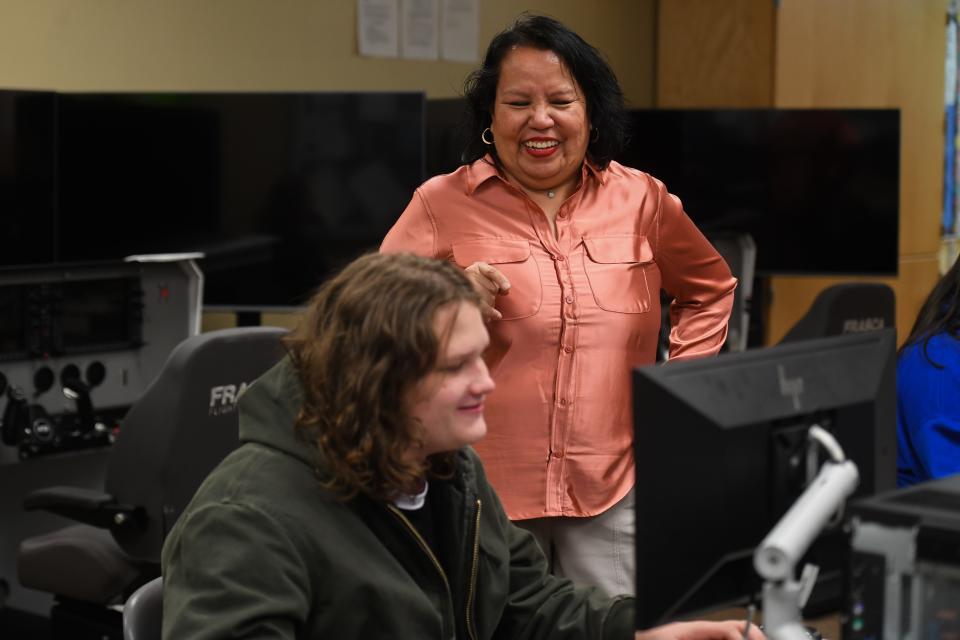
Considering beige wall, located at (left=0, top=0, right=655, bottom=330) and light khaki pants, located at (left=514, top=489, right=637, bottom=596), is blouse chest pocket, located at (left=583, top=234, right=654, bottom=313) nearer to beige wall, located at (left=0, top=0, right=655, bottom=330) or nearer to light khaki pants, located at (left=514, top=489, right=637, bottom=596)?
light khaki pants, located at (left=514, top=489, right=637, bottom=596)

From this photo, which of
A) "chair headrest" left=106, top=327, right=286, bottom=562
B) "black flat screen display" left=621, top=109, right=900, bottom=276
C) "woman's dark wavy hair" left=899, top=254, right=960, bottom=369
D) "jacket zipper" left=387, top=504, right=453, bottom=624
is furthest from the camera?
"black flat screen display" left=621, top=109, right=900, bottom=276

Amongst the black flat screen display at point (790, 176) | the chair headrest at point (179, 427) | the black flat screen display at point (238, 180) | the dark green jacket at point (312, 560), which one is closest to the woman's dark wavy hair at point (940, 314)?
the dark green jacket at point (312, 560)

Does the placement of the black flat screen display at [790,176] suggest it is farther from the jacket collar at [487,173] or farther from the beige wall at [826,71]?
the jacket collar at [487,173]

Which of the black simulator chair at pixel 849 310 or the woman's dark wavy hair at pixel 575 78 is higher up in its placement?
the woman's dark wavy hair at pixel 575 78

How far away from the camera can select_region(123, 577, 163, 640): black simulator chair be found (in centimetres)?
165

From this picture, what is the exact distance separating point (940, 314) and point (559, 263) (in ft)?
2.06

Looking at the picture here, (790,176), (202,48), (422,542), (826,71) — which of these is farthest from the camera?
(826,71)

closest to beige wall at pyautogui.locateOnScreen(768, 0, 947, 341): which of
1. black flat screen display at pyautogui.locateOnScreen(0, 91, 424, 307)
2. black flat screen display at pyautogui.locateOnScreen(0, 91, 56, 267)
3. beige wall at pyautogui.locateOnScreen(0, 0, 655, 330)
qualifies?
beige wall at pyautogui.locateOnScreen(0, 0, 655, 330)

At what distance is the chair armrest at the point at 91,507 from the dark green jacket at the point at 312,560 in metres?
1.46

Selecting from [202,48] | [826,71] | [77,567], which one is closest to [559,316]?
[77,567]

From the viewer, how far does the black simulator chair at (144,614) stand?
165 centimetres

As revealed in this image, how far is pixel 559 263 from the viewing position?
2330 millimetres

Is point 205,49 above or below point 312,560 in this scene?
above

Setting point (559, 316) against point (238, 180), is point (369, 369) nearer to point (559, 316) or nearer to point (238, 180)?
point (559, 316)
